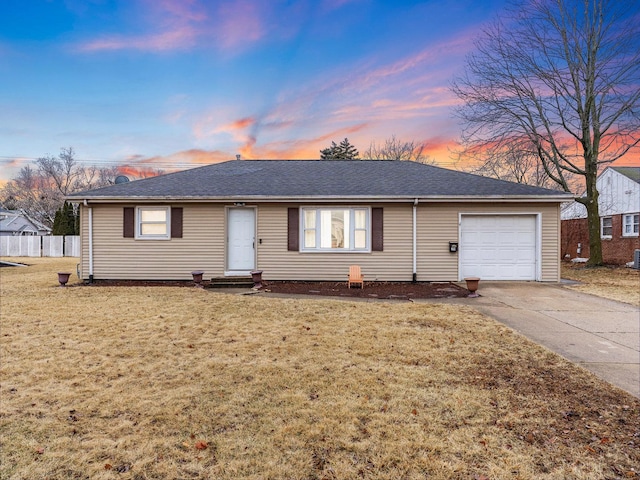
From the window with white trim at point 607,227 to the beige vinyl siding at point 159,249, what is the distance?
2085 cm

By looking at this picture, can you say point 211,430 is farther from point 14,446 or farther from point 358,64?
point 358,64

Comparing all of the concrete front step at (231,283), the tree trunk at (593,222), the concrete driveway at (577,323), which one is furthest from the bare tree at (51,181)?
the tree trunk at (593,222)

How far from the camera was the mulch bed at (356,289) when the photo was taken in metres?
9.21

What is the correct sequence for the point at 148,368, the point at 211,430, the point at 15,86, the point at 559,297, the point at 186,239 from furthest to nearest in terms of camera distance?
the point at 15,86, the point at 186,239, the point at 559,297, the point at 148,368, the point at 211,430

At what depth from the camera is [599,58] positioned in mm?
16016

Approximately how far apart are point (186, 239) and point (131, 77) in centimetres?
969

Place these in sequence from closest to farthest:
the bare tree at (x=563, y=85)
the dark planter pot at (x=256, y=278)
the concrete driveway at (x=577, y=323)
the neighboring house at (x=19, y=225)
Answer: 1. the concrete driveway at (x=577, y=323)
2. the dark planter pot at (x=256, y=278)
3. the bare tree at (x=563, y=85)
4. the neighboring house at (x=19, y=225)

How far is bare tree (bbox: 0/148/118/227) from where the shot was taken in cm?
4019

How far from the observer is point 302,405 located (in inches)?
128

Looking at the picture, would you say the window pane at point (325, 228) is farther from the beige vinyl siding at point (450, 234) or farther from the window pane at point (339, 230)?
the beige vinyl siding at point (450, 234)

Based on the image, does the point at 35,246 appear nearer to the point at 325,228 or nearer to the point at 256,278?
the point at 256,278

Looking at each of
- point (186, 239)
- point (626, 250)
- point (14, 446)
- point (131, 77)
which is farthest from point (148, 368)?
point (626, 250)

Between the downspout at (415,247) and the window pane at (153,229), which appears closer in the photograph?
the downspout at (415,247)

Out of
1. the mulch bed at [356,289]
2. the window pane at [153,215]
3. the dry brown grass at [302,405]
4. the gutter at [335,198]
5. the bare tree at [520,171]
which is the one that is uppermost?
the bare tree at [520,171]
